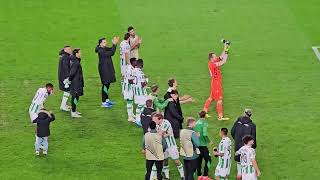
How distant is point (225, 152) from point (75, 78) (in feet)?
Result: 19.0

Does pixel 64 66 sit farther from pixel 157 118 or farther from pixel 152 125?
pixel 152 125

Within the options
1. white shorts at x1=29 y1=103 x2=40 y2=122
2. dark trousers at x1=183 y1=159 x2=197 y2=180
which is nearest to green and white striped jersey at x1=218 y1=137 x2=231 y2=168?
dark trousers at x1=183 y1=159 x2=197 y2=180

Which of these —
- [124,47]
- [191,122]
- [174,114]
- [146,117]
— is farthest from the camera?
[124,47]

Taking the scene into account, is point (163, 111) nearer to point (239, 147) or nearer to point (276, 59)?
point (239, 147)

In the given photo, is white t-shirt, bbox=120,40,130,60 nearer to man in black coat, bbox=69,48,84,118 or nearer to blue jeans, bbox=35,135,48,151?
man in black coat, bbox=69,48,84,118

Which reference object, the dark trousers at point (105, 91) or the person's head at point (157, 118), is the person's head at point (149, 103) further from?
the dark trousers at point (105, 91)

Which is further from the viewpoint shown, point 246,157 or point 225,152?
point 225,152

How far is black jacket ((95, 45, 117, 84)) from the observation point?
961 inches

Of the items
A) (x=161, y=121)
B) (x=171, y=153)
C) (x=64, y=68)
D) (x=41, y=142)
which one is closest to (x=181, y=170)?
(x=171, y=153)

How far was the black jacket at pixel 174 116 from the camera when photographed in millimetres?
21156

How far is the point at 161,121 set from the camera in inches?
786

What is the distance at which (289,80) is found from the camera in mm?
27062

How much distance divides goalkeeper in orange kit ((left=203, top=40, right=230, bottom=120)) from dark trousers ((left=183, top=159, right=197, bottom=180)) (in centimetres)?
443

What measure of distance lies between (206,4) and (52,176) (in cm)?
1498
